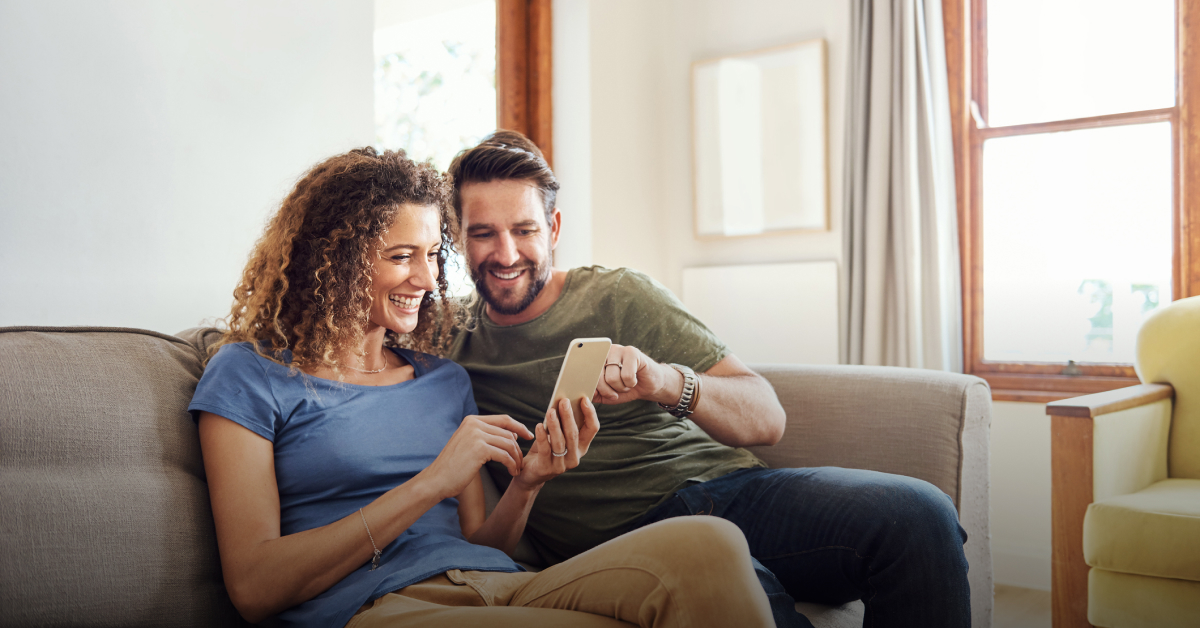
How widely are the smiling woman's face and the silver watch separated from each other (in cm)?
46

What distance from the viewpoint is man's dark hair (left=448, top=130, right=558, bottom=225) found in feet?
5.33

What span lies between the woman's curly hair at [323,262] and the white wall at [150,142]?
431mm

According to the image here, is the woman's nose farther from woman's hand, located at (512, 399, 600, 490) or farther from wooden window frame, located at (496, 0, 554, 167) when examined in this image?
wooden window frame, located at (496, 0, 554, 167)

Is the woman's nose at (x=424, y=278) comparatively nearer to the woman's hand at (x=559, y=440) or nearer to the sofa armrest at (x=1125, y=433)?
the woman's hand at (x=559, y=440)

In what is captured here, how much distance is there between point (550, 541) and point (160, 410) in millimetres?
724

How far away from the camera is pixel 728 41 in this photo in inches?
134

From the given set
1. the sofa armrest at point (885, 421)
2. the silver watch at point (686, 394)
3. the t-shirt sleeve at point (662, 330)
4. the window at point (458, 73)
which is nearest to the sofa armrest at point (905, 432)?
the sofa armrest at point (885, 421)

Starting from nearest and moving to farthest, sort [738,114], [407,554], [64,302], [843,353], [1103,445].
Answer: [407,554] < [64,302] < [1103,445] < [843,353] < [738,114]

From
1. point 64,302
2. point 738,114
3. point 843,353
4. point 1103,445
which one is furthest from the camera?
point 738,114

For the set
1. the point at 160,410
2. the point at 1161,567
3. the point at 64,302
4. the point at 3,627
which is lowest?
the point at 1161,567

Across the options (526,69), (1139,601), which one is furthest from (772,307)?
(1139,601)

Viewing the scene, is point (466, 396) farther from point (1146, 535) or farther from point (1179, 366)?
point (1179, 366)

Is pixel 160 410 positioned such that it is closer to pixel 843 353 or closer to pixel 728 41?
pixel 843 353

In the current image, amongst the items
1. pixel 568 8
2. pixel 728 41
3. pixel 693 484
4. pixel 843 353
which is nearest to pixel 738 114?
pixel 728 41
